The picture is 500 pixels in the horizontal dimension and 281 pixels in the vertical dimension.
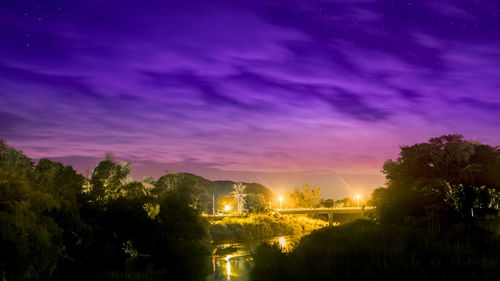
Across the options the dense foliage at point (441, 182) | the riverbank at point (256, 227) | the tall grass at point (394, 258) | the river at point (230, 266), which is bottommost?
the river at point (230, 266)

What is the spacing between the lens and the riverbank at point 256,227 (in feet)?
266

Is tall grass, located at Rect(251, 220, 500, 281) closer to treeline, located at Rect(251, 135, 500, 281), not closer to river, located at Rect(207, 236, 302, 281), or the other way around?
treeline, located at Rect(251, 135, 500, 281)

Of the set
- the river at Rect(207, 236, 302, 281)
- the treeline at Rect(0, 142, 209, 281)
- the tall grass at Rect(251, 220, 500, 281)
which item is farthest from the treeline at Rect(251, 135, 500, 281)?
the treeline at Rect(0, 142, 209, 281)

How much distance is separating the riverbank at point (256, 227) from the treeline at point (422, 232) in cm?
4269

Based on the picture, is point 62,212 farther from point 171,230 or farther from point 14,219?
point 171,230

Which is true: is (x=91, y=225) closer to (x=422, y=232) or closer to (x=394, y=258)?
(x=422, y=232)

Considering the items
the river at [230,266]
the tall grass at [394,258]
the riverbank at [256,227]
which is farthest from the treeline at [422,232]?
the riverbank at [256,227]

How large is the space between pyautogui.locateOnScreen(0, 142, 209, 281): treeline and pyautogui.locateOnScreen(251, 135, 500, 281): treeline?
13.3 meters

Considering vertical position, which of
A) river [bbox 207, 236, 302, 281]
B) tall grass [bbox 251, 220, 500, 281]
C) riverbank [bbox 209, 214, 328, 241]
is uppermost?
tall grass [bbox 251, 220, 500, 281]

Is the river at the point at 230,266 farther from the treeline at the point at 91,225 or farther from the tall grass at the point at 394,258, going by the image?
the tall grass at the point at 394,258

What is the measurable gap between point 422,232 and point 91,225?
3154 cm

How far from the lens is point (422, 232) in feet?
93.1

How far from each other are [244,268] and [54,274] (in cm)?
1559

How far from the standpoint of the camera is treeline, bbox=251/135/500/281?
21.4 meters
